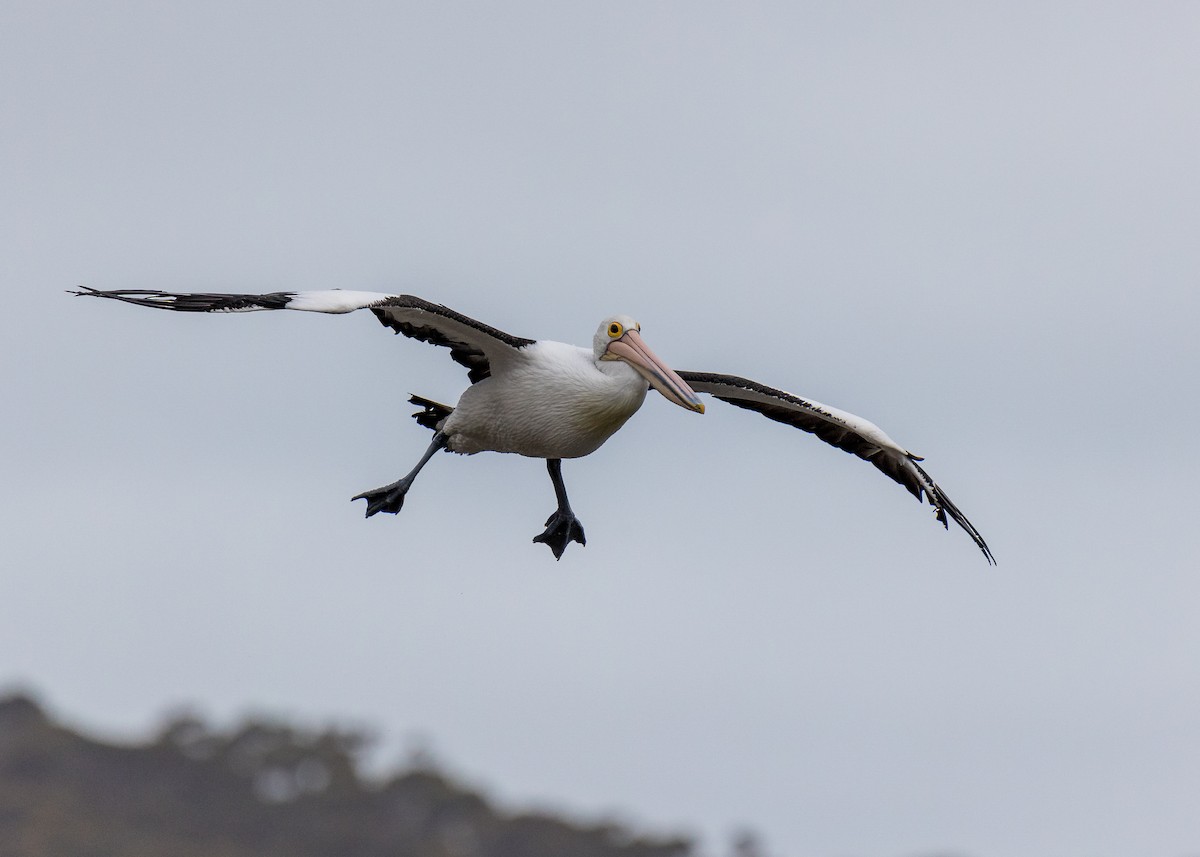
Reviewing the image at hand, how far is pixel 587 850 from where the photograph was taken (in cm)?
7638

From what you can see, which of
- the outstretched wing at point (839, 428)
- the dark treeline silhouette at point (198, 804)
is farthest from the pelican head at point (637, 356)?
the dark treeline silhouette at point (198, 804)

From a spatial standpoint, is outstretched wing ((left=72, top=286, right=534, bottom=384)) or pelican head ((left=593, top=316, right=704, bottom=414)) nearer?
outstretched wing ((left=72, top=286, right=534, bottom=384))

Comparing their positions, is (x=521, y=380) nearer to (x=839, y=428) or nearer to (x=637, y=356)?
(x=637, y=356)

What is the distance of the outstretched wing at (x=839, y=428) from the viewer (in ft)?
71.0

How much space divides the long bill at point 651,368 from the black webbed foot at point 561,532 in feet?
9.77

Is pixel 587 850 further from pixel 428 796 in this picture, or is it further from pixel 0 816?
pixel 0 816

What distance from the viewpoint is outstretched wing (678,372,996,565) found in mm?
21641

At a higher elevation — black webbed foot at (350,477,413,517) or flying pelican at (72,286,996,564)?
flying pelican at (72,286,996,564)

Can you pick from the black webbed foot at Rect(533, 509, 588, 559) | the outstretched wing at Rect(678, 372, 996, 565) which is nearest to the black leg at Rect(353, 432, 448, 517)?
the black webbed foot at Rect(533, 509, 588, 559)

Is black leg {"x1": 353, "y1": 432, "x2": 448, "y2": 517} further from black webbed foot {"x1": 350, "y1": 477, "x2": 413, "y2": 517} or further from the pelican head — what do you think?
the pelican head

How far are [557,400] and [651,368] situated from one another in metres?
0.86

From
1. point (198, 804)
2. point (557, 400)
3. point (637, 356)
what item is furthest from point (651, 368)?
point (198, 804)

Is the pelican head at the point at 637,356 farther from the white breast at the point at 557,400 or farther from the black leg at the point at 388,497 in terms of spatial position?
the black leg at the point at 388,497

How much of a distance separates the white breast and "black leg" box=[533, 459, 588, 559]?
193 centimetres
